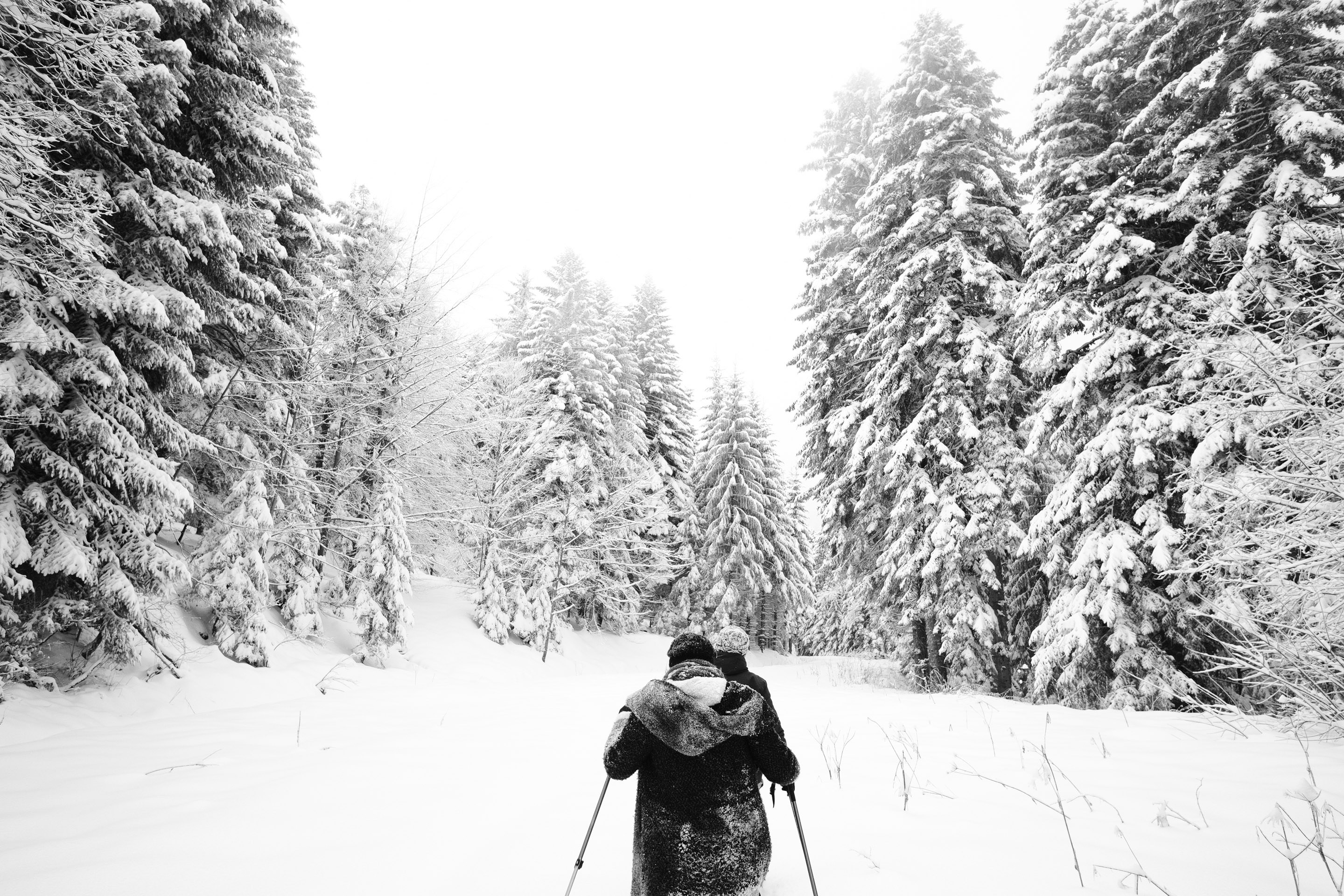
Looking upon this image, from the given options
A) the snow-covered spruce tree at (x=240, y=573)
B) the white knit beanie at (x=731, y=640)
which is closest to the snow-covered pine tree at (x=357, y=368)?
the snow-covered spruce tree at (x=240, y=573)

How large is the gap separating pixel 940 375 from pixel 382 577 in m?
13.3

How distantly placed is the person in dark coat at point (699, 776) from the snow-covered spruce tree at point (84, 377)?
21.6 ft

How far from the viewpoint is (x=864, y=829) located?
386cm

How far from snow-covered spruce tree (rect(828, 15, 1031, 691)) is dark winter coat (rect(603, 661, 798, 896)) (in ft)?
33.6

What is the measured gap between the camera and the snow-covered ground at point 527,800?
3211mm

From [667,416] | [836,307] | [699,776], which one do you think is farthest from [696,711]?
[667,416]

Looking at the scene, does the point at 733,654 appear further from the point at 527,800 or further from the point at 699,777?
the point at 527,800

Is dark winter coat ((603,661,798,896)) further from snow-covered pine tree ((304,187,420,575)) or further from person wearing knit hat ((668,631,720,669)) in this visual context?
snow-covered pine tree ((304,187,420,575))

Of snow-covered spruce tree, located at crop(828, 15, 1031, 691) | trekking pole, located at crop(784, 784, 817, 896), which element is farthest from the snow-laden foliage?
snow-covered spruce tree, located at crop(828, 15, 1031, 691)

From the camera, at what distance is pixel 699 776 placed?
8.63 feet

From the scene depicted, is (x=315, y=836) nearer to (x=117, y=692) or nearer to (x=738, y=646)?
(x=738, y=646)

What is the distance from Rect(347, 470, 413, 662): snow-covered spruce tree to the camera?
12.4 metres

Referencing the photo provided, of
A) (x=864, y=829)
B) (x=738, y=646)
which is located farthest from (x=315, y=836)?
(x=864, y=829)

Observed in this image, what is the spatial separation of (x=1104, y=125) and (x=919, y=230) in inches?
143
